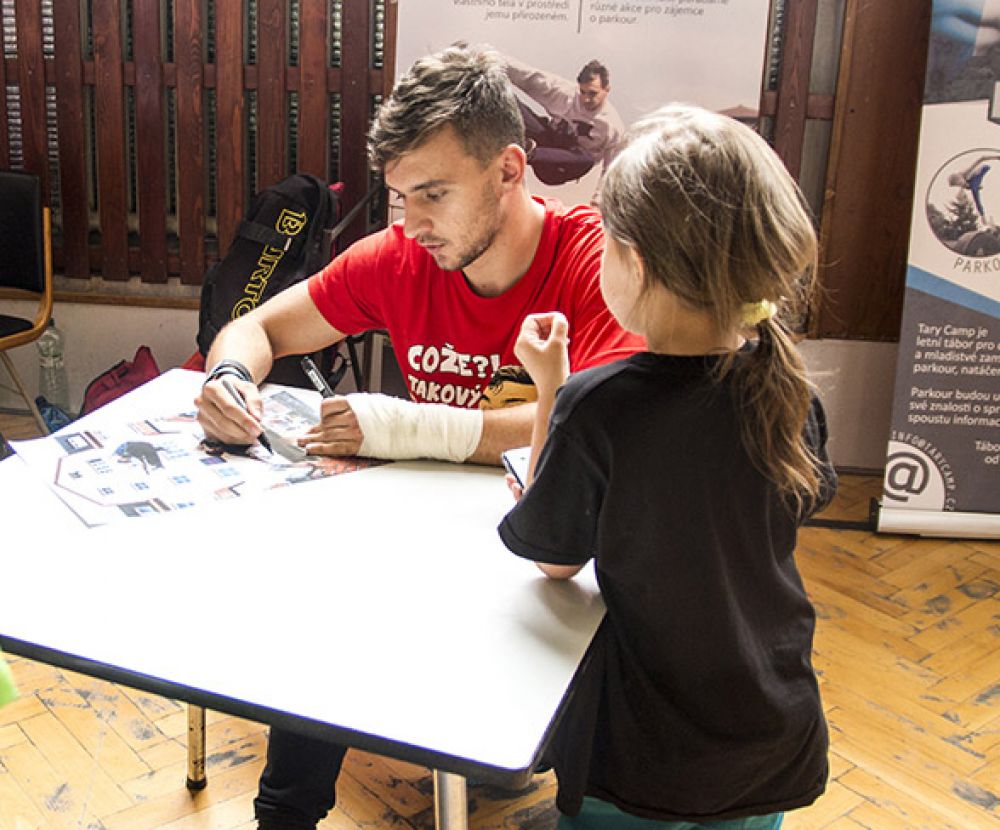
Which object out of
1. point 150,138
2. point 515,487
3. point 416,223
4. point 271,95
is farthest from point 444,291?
point 150,138

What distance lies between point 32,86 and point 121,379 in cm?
107

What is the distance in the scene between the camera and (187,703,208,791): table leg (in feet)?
6.40

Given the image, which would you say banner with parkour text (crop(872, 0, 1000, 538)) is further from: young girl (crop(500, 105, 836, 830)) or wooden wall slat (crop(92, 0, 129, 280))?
wooden wall slat (crop(92, 0, 129, 280))

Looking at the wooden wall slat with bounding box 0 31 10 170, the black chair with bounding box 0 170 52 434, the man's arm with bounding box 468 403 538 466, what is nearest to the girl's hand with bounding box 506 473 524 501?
the man's arm with bounding box 468 403 538 466

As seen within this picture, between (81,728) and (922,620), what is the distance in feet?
6.71

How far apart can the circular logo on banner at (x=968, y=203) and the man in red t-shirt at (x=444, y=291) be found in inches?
69.5

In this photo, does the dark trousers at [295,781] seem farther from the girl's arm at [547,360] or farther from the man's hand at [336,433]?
the girl's arm at [547,360]

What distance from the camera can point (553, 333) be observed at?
1.28 m

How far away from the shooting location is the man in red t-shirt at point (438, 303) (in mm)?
1573

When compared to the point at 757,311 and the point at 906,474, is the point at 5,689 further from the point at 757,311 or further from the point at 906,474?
the point at 906,474

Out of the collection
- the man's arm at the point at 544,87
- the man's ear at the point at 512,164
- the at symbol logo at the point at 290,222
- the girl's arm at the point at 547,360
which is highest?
the man's arm at the point at 544,87

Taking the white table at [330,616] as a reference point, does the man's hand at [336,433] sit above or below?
above

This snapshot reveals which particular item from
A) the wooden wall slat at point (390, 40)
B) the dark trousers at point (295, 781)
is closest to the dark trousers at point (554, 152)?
the wooden wall slat at point (390, 40)

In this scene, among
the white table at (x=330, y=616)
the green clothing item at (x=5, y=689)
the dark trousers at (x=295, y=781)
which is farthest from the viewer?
the dark trousers at (x=295, y=781)
